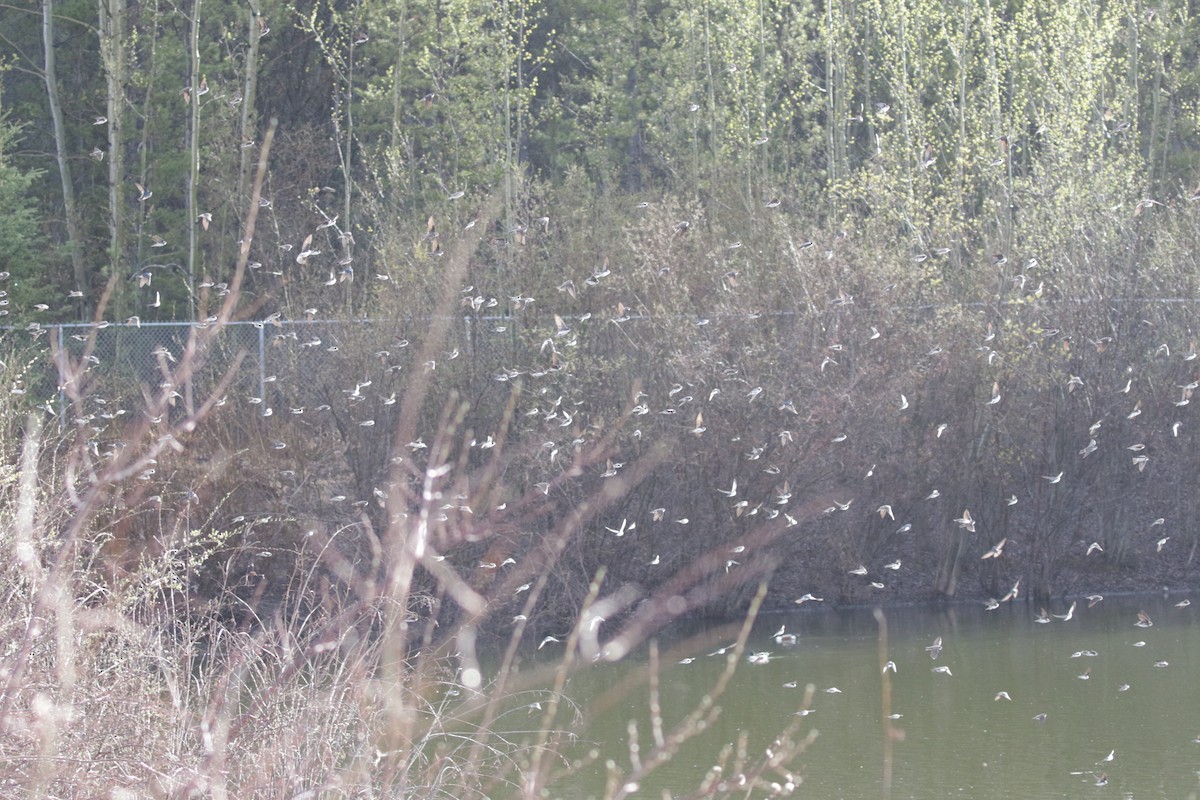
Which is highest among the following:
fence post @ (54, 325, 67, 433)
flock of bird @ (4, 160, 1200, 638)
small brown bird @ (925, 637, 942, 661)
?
fence post @ (54, 325, 67, 433)

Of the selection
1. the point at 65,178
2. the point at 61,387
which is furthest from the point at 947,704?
the point at 65,178

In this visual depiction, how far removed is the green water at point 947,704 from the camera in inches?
416

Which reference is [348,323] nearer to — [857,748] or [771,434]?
[771,434]

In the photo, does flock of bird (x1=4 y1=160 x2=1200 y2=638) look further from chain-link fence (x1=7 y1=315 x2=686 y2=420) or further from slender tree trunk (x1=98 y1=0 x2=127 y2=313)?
slender tree trunk (x1=98 y1=0 x2=127 y2=313)

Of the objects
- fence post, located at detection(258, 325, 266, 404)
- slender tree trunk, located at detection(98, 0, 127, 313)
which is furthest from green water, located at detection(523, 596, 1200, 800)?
slender tree trunk, located at detection(98, 0, 127, 313)

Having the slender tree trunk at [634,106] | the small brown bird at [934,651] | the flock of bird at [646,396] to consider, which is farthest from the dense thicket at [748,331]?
the slender tree trunk at [634,106]

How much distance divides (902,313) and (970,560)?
333 cm

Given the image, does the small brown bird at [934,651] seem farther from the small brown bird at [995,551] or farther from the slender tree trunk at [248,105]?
the slender tree trunk at [248,105]

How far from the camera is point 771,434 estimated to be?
1672 centimetres

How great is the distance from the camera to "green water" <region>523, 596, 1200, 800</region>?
10.6m

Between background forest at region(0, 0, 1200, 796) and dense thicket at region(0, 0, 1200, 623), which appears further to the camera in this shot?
dense thicket at region(0, 0, 1200, 623)

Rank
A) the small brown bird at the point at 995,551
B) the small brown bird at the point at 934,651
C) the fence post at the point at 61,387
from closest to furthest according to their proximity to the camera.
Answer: the fence post at the point at 61,387 < the small brown bird at the point at 934,651 < the small brown bird at the point at 995,551

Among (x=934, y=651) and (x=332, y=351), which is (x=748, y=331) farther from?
(x=332, y=351)

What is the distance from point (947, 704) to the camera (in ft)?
42.5
